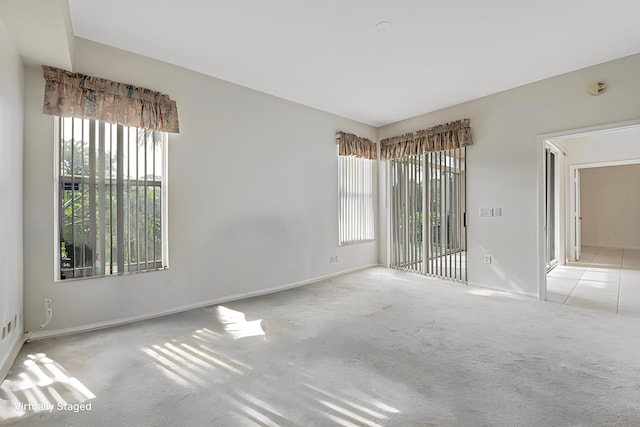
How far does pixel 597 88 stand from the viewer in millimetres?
3285

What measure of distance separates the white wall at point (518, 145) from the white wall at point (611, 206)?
670cm

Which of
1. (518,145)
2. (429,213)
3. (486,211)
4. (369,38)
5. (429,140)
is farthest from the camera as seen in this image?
(429,213)

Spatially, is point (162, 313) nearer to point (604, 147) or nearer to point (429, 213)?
point (429, 213)

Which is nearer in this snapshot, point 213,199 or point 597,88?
point 597,88

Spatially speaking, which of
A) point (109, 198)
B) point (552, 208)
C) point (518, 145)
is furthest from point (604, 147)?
point (109, 198)

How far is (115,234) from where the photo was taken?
2.97 meters

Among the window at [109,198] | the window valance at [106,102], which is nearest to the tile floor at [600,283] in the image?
the window at [109,198]

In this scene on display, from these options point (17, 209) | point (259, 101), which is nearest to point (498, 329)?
point (259, 101)

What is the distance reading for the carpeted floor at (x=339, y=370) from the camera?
5.52 feet

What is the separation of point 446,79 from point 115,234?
4.15 metres

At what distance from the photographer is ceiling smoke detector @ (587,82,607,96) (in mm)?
3273

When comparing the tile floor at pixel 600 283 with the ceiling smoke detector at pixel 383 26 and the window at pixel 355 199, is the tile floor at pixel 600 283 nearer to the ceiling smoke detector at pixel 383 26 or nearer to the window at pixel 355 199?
the window at pixel 355 199

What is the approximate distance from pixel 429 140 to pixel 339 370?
3907 mm

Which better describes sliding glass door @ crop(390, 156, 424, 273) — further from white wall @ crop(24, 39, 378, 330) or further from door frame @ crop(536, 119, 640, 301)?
door frame @ crop(536, 119, 640, 301)
